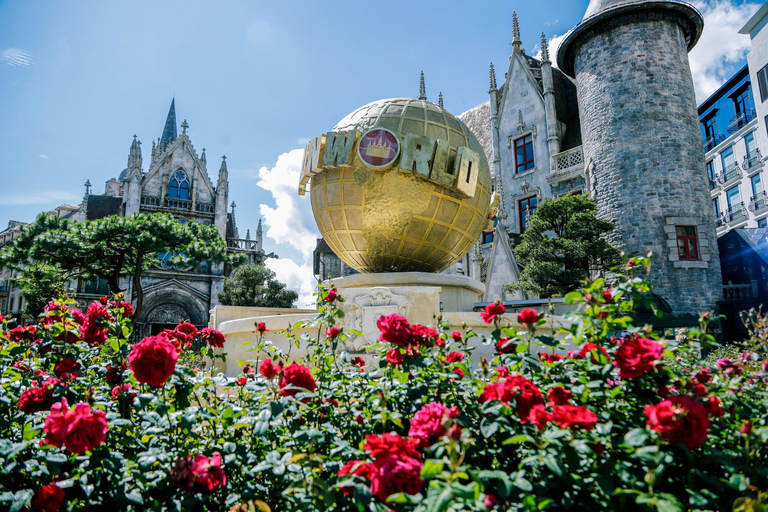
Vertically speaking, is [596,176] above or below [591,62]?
below

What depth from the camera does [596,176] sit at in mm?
22625

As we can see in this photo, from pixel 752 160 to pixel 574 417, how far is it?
36445 millimetres

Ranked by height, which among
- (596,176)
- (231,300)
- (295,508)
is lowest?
(295,508)

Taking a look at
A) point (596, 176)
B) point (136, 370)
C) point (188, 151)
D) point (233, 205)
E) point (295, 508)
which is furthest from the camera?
point (233, 205)

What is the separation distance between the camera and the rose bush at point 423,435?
1.86m

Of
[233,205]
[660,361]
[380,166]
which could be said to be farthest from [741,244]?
[233,205]

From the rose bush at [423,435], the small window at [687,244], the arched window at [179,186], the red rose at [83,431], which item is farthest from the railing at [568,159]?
the arched window at [179,186]

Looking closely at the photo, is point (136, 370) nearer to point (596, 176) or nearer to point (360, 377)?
point (360, 377)

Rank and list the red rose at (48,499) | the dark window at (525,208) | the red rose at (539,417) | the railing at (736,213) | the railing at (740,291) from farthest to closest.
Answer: the railing at (736,213)
the dark window at (525,208)
the railing at (740,291)
the red rose at (48,499)
the red rose at (539,417)

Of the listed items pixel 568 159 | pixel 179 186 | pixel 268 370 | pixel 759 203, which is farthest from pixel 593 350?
pixel 179 186

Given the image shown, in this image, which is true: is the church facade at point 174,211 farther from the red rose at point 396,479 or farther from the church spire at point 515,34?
the red rose at point 396,479

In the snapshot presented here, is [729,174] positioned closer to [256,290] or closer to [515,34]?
[515,34]

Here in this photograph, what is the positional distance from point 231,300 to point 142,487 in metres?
37.5

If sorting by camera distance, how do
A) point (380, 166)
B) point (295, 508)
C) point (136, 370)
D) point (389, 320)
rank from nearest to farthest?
point (295, 508) → point (136, 370) → point (389, 320) → point (380, 166)
